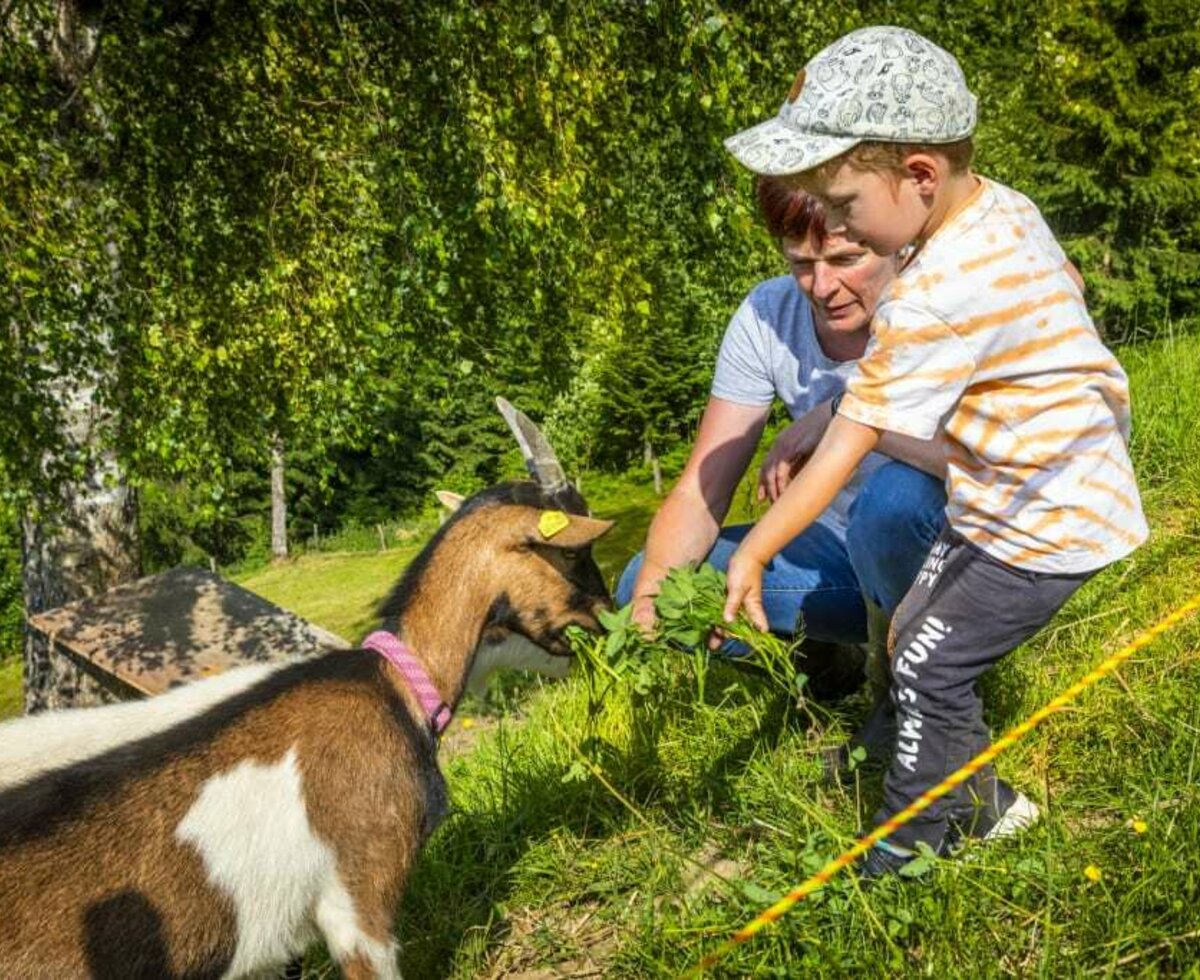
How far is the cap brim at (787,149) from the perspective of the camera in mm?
2365

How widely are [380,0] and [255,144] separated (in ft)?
4.73

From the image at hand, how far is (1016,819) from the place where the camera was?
2727 millimetres

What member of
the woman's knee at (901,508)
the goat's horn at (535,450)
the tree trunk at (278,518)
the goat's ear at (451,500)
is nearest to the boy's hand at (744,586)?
the woman's knee at (901,508)

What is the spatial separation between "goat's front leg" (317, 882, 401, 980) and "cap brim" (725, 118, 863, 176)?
6.96ft

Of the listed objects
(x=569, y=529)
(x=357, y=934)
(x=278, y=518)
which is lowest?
(x=278, y=518)

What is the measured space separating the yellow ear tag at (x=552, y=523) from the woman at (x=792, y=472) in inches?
12.8

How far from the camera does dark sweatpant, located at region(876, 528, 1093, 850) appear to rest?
8.13ft

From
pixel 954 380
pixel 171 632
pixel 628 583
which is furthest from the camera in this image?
pixel 171 632

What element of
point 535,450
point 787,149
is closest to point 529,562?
point 535,450

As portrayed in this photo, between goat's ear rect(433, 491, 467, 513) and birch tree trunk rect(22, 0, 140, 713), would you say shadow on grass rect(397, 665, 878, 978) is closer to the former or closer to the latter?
goat's ear rect(433, 491, 467, 513)

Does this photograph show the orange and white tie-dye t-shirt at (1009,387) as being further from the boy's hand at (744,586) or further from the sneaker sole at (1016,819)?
the sneaker sole at (1016,819)

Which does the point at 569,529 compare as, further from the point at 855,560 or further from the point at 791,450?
the point at 855,560

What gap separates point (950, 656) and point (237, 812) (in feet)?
5.97

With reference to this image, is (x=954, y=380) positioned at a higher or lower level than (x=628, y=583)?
higher
